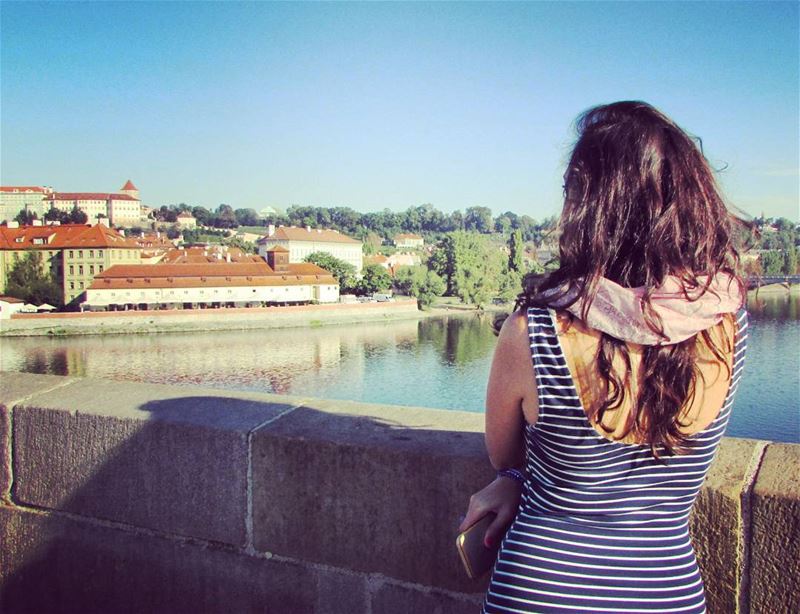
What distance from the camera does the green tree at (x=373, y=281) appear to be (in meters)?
64.4

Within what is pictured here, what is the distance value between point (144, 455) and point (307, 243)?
76602mm

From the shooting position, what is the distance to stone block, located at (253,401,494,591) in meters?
1.35

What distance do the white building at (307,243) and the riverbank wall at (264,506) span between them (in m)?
71.0

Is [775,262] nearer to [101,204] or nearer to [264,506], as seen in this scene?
[264,506]

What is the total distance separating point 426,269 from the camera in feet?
210

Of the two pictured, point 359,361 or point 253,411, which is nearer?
point 253,411

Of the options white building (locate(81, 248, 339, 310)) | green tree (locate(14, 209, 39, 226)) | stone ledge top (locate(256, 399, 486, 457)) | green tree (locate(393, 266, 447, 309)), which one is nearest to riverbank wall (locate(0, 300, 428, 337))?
white building (locate(81, 248, 339, 310))

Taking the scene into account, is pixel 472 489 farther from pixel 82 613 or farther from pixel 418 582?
pixel 82 613

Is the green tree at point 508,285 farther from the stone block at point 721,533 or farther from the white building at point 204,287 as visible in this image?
the stone block at point 721,533

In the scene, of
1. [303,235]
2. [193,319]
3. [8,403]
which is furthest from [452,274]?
[8,403]

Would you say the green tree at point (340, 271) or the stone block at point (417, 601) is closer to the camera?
the stone block at point (417, 601)

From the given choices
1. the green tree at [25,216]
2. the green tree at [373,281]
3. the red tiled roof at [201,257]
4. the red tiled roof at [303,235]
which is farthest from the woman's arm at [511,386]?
the green tree at [25,216]

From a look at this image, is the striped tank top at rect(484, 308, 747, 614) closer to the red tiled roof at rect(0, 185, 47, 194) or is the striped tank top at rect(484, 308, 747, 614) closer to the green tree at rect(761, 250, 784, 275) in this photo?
the green tree at rect(761, 250, 784, 275)

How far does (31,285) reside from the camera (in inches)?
2079
